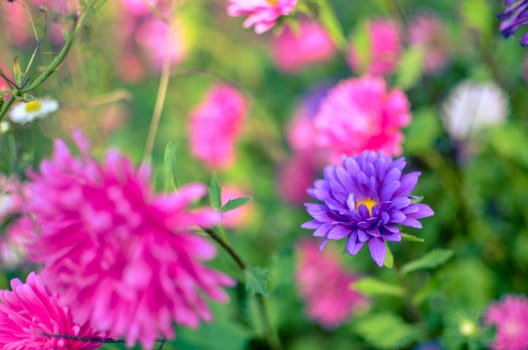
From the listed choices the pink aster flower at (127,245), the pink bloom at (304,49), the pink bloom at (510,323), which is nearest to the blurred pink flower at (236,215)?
the pink bloom at (304,49)

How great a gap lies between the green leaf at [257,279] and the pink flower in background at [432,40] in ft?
2.54

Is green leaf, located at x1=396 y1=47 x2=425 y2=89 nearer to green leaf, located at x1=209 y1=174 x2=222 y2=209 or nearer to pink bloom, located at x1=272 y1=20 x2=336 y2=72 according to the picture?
green leaf, located at x1=209 y1=174 x2=222 y2=209

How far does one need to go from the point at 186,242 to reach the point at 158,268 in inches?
1.2

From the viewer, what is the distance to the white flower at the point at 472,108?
1069 millimetres

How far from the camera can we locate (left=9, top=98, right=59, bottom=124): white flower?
0.79 meters

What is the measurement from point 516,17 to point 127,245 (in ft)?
1.56

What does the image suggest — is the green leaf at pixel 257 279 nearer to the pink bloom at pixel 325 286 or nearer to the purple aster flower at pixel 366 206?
the purple aster flower at pixel 366 206

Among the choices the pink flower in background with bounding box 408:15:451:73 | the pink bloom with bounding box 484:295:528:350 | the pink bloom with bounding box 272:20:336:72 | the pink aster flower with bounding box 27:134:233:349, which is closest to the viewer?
the pink aster flower with bounding box 27:134:233:349

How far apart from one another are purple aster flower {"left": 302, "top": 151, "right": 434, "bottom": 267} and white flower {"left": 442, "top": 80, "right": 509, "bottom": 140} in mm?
560

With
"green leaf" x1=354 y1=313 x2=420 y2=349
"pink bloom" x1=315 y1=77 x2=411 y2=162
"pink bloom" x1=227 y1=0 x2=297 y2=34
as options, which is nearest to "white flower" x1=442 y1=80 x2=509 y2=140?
"pink bloom" x1=315 y1=77 x2=411 y2=162

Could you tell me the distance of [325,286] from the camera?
1.15 metres

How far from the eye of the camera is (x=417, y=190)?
975 mm

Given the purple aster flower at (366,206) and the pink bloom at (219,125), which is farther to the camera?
the pink bloom at (219,125)

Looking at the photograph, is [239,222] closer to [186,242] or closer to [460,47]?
[460,47]
